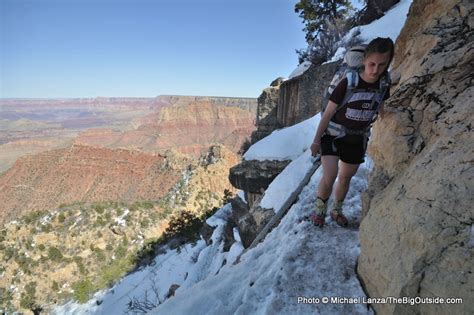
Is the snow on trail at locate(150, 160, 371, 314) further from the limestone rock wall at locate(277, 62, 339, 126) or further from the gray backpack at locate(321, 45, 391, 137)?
the limestone rock wall at locate(277, 62, 339, 126)

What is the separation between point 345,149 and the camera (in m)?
2.54

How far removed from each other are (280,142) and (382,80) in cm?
539

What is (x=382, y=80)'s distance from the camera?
7.52 ft

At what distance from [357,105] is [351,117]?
100mm

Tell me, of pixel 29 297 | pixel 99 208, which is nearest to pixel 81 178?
Result: pixel 99 208

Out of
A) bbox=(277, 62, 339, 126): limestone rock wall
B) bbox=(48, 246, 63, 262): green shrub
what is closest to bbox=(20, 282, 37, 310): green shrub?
bbox=(48, 246, 63, 262): green shrub

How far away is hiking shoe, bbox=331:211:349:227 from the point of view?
276 centimetres

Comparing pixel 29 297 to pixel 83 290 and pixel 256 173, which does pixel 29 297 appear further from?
pixel 256 173

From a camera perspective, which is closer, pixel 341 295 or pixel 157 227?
pixel 341 295

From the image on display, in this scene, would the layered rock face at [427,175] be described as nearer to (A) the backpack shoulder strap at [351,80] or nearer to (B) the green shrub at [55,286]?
(A) the backpack shoulder strap at [351,80]

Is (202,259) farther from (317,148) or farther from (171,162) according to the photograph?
(171,162)

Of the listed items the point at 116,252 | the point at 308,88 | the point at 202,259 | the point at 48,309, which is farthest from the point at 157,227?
the point at 308,88

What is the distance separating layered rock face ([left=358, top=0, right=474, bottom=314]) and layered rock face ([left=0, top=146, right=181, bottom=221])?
32.7 meters

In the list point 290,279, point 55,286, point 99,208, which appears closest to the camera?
point 290,279
